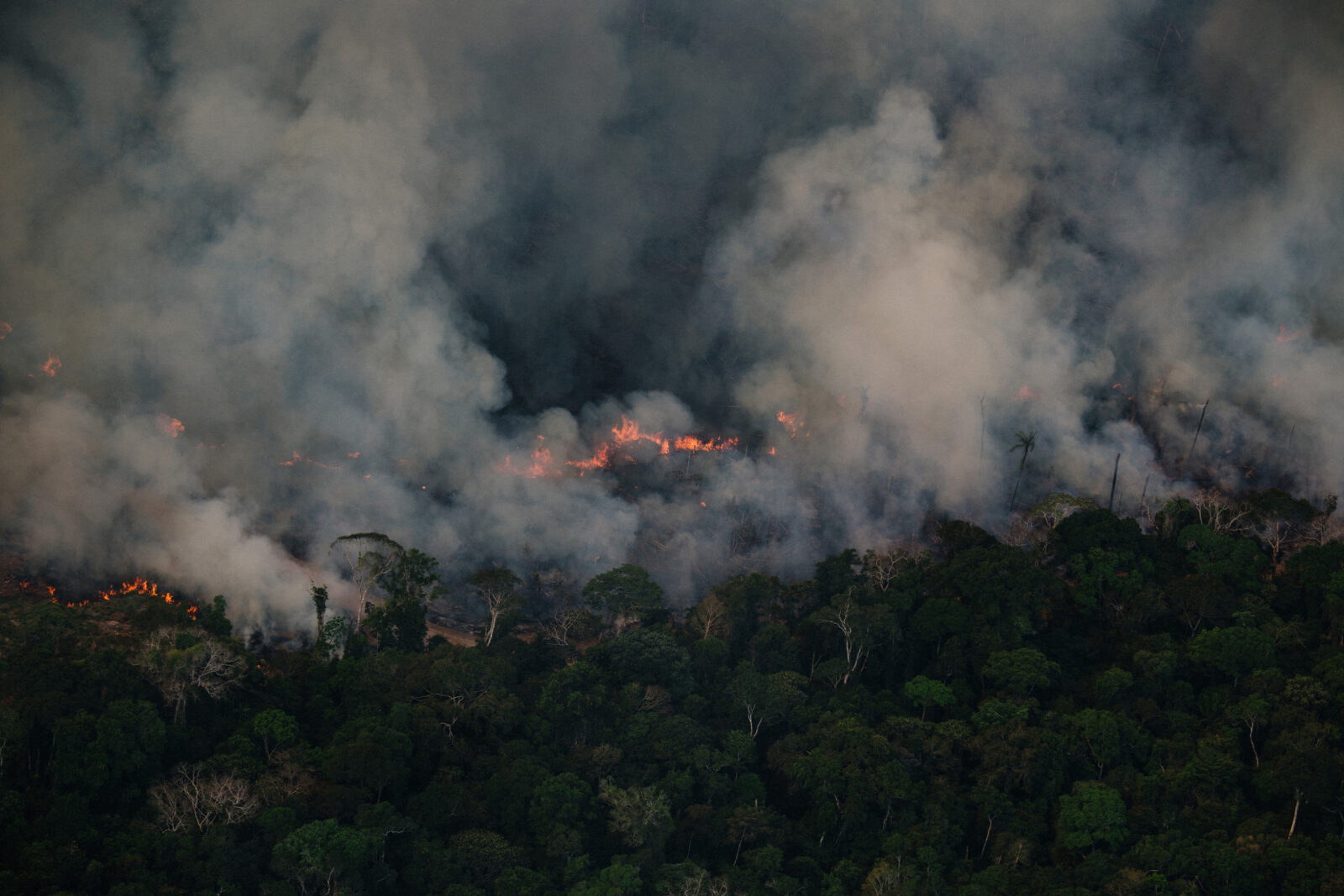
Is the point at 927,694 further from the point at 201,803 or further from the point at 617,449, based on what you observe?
the point at 617,449

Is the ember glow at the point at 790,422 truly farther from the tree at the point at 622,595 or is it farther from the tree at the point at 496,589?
the tree at the point at 496,589

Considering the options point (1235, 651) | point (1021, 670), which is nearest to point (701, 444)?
point (1021, 670)

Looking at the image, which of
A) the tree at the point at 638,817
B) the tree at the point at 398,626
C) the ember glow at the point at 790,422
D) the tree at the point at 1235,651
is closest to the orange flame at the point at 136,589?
the tree at the point at 398,626

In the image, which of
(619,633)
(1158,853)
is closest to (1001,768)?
(1158,853)

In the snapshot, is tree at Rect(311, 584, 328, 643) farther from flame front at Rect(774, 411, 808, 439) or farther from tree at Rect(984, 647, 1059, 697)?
flame front at Rect(774, 411, 808, 439)

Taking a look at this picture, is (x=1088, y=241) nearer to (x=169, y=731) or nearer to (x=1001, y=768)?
(x=1001, y=768)
